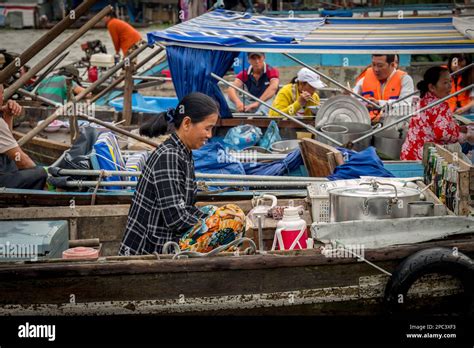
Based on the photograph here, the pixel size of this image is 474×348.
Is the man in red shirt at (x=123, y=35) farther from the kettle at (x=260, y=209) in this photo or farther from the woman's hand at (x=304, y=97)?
the kettle at (x=260, y=209)

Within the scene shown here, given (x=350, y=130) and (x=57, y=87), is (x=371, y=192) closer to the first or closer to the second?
(x=350, y=130)

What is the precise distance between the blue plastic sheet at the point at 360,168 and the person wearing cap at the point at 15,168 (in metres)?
2.45

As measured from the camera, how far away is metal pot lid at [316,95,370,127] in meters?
8.46

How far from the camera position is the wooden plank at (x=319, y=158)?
6.77 m

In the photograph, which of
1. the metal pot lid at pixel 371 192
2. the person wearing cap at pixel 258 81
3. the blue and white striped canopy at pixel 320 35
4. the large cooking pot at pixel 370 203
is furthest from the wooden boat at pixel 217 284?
the person wearing cap at pixel 258 81

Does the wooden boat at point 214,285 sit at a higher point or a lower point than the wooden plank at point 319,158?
lower

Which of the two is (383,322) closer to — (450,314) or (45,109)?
(450,314)

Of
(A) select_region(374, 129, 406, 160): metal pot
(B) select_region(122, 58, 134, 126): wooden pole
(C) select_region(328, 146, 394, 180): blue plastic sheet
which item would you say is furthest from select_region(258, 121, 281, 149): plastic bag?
(B) select_region(122, 58, 134, 126): wooden pole

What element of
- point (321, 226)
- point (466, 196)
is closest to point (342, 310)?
point (321, 226)

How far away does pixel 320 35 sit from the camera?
7.83 m

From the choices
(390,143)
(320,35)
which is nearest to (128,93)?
(320,35)

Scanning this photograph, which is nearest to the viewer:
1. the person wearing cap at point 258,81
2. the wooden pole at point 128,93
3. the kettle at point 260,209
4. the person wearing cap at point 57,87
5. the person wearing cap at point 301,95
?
the kettle at point 260,209

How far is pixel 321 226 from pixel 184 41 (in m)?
3.07

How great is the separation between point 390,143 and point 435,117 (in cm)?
102
